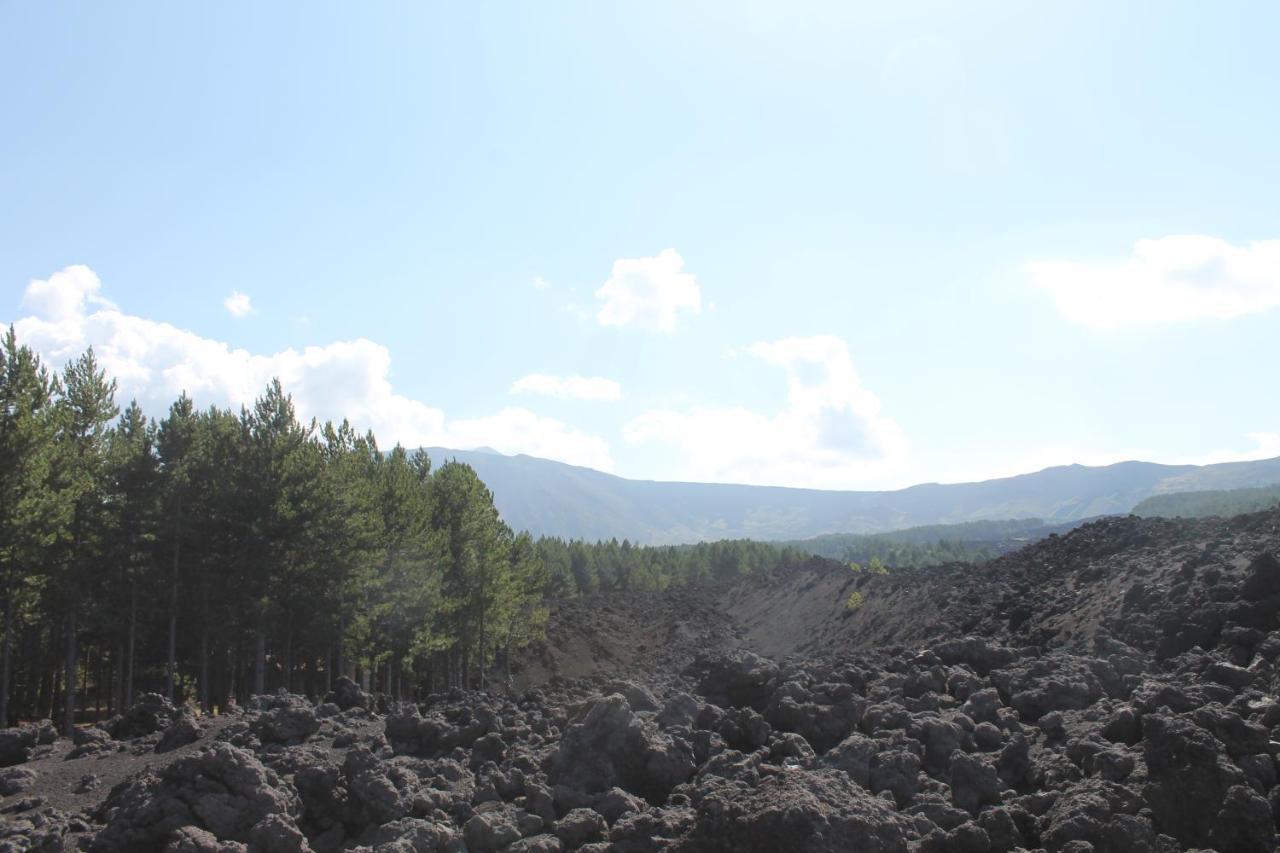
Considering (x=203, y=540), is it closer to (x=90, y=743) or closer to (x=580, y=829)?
(x=90, y=743)

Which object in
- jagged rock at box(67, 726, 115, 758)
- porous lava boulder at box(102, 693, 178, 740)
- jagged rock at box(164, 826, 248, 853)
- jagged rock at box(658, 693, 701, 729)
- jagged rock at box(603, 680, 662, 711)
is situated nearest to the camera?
jagged rock at box(164, 826, 248, 853)

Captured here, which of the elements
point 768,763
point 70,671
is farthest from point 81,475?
point 768,763

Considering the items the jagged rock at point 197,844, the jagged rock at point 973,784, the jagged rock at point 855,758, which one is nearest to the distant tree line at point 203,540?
the jagged rock at point 197,844

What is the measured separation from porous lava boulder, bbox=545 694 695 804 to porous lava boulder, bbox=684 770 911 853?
8.34 ft

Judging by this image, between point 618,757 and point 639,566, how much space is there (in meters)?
105

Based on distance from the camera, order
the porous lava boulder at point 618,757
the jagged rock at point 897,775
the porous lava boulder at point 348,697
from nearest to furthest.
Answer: the jagged rock at point 897,775 → the porous lava boulder at point 618,757 → the porous lava boulder at point 348,697

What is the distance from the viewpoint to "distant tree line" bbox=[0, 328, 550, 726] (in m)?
24.7

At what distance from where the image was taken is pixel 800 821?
855cm

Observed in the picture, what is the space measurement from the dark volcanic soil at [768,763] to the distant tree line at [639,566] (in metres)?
80.3

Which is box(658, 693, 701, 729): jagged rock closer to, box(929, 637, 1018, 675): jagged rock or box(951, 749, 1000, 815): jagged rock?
box(951, 749, 1000, 815): jagged rock

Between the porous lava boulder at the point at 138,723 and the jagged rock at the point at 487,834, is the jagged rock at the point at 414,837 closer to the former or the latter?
the jagged rock at the point at 487,834

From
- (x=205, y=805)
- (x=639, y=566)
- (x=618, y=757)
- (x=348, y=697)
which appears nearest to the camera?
(x=205, y=805)

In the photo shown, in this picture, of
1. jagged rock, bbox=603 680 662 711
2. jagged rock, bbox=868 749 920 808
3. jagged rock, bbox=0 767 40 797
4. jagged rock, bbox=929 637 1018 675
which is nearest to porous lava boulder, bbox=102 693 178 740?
jagged rock, bbox=0 767 40 797

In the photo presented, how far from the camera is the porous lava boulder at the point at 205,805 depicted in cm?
1003
